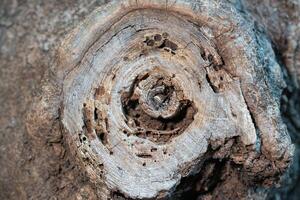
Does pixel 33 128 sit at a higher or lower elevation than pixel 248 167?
lower

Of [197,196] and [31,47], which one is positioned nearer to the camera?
[197,196]

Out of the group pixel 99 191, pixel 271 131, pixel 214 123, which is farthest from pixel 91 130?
pixel 271 131

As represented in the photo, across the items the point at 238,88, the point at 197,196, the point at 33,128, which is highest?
the point at 238,88

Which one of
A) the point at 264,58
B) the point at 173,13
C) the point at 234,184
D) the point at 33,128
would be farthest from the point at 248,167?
the point at 33,128

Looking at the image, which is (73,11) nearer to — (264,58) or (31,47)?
(31,47)
